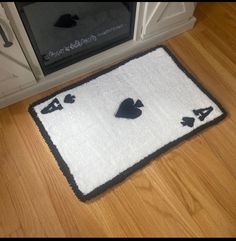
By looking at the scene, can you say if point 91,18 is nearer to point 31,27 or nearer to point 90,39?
point 90,39

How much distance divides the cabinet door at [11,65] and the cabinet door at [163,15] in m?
0.51

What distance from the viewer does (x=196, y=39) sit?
1333 mm

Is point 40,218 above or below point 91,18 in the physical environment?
below

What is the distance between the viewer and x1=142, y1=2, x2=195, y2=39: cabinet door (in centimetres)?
108

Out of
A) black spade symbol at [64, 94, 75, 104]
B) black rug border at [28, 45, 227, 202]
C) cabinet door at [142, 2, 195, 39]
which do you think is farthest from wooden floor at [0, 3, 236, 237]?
cabinet door at [142, 2, 195, 39]

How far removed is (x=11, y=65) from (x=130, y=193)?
64 centimetres

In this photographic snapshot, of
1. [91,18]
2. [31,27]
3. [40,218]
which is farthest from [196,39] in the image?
[40,218]

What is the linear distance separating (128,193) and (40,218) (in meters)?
0.32

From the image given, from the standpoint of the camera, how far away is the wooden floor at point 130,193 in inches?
36.4

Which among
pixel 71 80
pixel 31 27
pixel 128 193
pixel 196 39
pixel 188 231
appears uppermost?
pixel 31 27

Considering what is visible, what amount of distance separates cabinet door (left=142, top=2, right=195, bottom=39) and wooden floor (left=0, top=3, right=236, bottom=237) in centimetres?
46

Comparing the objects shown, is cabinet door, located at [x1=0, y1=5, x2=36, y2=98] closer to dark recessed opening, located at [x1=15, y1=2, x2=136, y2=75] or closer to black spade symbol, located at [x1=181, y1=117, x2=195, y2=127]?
dark recessed opening, located at [x1=15, y1=2, x2=136, y2=75]

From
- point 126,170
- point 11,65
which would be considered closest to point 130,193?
point 126,170

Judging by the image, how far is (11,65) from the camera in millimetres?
991
